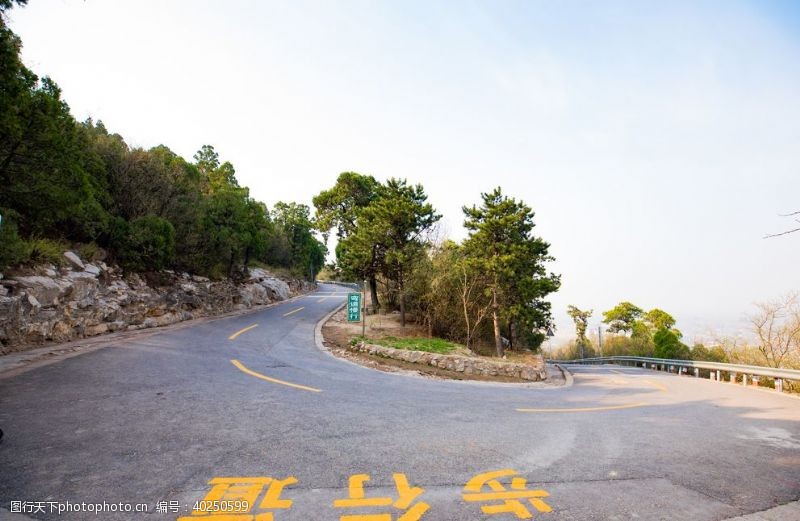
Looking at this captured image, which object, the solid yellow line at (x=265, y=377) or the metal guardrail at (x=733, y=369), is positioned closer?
the solid yellow line at (x=265, y=377)

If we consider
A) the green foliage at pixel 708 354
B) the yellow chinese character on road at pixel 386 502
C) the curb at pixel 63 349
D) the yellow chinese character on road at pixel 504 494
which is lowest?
the curb at pixel 63 349

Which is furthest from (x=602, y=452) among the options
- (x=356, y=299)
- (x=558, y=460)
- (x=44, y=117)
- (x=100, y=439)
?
(x=44, y=117)

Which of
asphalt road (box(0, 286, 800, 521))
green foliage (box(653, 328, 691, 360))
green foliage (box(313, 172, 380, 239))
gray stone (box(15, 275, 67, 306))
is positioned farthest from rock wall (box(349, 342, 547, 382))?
green foliage (box(653, 328, 691, 360))

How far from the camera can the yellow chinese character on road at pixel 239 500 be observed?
3.15m

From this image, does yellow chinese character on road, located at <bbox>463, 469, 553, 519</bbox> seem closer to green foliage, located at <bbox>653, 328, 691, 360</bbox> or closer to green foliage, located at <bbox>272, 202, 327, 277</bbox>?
green foliage, located at <bbox>653, 328, 691, 360</bbox>

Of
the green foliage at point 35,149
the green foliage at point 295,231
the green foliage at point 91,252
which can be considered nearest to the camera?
the green foliage at point 35,149

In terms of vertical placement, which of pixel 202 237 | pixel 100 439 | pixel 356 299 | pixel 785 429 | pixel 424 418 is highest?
pixel 202 237

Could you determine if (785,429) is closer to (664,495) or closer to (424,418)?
(664,495)

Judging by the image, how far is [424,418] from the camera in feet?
20.6

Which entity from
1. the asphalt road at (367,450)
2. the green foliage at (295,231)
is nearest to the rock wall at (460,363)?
the asphalt road at (367,450)

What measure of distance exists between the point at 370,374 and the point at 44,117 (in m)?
11.5

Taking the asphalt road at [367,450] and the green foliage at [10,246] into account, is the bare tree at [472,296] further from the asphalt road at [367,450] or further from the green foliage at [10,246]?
the green foliage at [10,246]

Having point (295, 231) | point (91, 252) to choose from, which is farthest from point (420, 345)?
point (295, 231)

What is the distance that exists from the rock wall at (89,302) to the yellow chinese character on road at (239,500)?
10.6 meters
